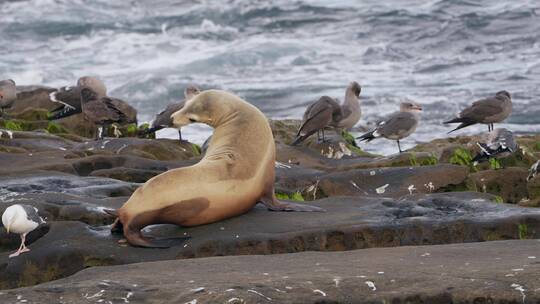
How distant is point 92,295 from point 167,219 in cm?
192

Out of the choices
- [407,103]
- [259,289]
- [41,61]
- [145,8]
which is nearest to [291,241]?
[259,289]

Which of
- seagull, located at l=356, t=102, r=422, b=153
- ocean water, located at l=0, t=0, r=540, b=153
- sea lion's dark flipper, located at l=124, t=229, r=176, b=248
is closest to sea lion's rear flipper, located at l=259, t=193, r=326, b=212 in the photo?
sea lion's dark flipper, located at l=124, t=229, r=176, b=248

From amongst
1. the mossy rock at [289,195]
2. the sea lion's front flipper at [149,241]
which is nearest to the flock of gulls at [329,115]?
the mossy rock at [289,195]

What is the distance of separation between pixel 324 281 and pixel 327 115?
8.05 metres

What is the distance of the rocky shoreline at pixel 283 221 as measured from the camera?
6008 millimetres

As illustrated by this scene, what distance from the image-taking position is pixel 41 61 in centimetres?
2902

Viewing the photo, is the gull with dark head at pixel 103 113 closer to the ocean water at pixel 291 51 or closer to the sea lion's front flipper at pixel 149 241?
the ocean water at pixel 291 51

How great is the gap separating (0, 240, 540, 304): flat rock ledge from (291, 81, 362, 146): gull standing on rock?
705 centimetres

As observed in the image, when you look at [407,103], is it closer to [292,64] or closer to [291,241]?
[291,241]

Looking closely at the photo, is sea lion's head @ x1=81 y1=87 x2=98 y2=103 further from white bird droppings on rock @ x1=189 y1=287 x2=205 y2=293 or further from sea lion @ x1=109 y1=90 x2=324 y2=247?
white bird droppings on rock @ x1=189 y1=287 x2=205 y2=293

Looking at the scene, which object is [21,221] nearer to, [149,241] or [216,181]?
[149,241]

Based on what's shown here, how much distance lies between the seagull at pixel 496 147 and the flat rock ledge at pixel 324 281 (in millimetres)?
5471

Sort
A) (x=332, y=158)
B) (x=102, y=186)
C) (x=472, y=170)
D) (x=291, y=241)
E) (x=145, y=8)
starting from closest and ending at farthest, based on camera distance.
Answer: (x=291, y=241)
(x=102, y=186)
(x=472, y=170)
(x=332, y=158)
(x=145, y=8)

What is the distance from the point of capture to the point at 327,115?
44.2ft
